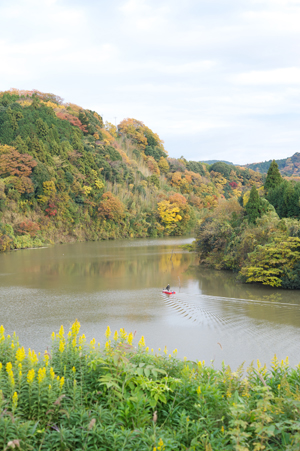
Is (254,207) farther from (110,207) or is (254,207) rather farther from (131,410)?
(110,207)

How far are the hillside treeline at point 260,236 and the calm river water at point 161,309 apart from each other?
2.36 feet

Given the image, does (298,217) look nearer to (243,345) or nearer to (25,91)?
(243,345)

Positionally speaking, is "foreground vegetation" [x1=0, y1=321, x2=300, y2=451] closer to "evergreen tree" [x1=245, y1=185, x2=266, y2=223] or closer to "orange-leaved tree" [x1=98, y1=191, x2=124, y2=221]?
"evergreen tree" [x1=245, y1=185, x2=266, y2=223]

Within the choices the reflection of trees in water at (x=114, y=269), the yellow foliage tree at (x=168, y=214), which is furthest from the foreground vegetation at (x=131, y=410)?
the yellow foliage tree at (x=168, y=214)

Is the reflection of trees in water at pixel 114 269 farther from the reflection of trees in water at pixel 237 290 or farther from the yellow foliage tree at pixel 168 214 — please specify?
the yellow foliage tree at pixel 168 214

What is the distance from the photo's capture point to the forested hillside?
105 feet

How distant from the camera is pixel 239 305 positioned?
37.8 ft

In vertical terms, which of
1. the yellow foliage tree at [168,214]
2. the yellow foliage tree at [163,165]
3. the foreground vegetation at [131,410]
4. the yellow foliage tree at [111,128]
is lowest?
the foreground vegetation at [131,410]

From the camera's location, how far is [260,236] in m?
15.3

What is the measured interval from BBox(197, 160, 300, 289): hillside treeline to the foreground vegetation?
34.7 feet

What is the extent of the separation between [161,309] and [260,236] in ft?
20.8

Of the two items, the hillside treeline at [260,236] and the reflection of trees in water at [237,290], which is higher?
the hillside treeline at [260,236]

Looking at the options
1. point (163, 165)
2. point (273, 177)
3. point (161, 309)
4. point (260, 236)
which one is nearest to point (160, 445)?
point (161, 309)

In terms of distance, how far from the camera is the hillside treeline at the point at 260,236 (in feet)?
44.3
